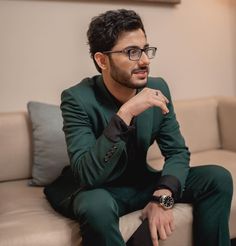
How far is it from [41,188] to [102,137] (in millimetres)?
663

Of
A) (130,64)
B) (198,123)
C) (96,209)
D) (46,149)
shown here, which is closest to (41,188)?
(46,149)

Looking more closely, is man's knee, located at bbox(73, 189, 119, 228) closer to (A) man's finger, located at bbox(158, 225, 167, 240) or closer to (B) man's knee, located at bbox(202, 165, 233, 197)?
(A) man's finger, located at bbox(158, 225, 167, 240)

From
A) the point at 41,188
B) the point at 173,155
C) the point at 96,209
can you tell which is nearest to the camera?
the point at 96,209

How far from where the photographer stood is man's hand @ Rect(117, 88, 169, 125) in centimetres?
135

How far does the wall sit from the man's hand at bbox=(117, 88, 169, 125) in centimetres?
89

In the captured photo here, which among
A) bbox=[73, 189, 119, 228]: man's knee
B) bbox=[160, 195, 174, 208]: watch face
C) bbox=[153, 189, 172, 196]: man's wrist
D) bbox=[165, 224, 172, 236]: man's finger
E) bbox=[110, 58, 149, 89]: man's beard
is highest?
bbox=[110, 58, 149, 89]: man's beard

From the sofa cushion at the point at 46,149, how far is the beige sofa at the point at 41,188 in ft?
0.21

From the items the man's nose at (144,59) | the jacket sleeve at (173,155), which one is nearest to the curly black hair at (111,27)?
the man's nose at (144,59)

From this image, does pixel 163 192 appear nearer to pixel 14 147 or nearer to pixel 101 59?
pixel 101 59

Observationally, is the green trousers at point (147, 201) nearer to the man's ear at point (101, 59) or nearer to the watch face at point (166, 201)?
the watch face at point (166, 201)

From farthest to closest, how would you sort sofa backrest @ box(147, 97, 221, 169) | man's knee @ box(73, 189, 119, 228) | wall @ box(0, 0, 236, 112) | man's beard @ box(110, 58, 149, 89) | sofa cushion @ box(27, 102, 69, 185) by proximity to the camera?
sofa backrest @ box(147, 97, 221, 169), wall @ box(0, 0, 236, 112), sofa cushion @ box(27, 102, 69, 185), man's beard @ box(110, 58, 149, 89), man's knee @ box(73, 189, 119, 228)

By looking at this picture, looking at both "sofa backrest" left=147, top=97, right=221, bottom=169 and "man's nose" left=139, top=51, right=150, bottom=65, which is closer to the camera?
"man's nose" left=139, top=51, right=150, bottom=65

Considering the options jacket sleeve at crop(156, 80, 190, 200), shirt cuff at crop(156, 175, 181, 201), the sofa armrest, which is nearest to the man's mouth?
jacket sleeve at crop(156, 80, 190, 200)

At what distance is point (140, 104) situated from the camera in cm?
137
